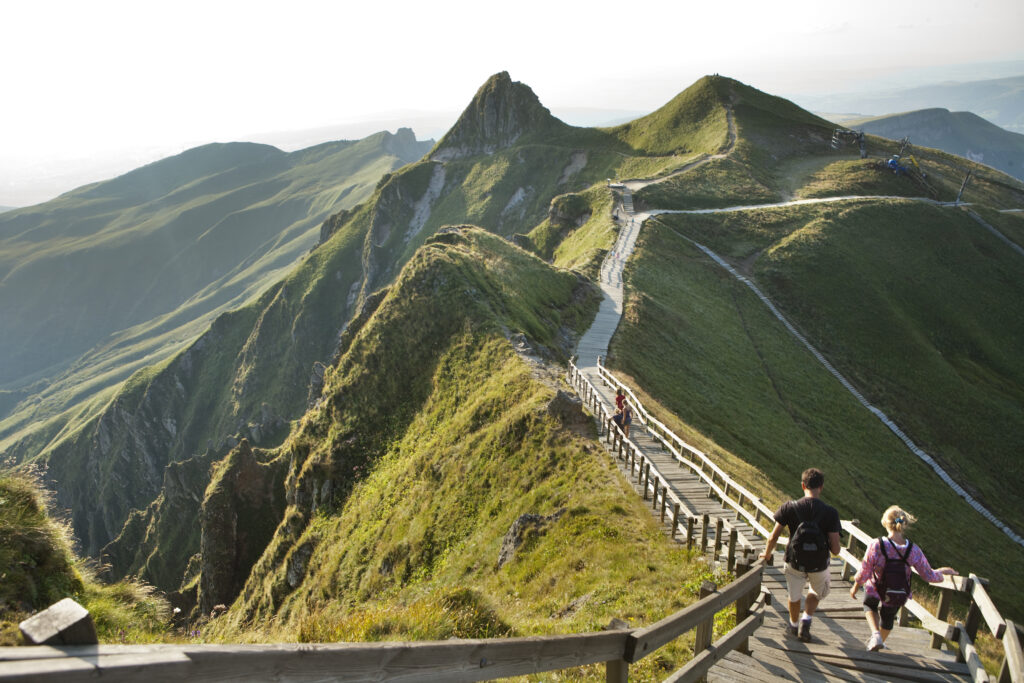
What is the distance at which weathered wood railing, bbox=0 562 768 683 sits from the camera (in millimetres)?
2410

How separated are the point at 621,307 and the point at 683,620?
38529mm

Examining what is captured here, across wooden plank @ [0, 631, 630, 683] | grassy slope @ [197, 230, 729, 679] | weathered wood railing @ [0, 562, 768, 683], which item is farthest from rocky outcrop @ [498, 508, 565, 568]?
wooden plank @ [0, 631, 630, 683]

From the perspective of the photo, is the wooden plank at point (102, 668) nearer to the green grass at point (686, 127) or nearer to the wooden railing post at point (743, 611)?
the wooden railing post at point (743, 611)

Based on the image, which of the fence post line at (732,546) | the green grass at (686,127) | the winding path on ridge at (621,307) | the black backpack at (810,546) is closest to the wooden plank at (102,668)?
the black backpack at (810,546)

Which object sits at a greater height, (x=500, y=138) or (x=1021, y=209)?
(x=500, y=138)

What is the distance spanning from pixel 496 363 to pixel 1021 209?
100 meters

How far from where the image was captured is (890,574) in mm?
9117

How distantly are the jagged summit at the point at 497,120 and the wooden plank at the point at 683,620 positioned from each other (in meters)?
128

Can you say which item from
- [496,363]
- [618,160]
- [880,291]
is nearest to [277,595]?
[496,363]

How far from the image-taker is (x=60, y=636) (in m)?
2.45

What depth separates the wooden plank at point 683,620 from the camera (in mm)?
5559

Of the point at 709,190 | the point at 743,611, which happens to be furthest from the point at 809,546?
the point at 709,190

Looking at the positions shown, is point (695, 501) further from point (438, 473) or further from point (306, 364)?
point (306, 364)

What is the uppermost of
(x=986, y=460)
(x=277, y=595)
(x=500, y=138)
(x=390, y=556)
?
(x=500, y=138)
